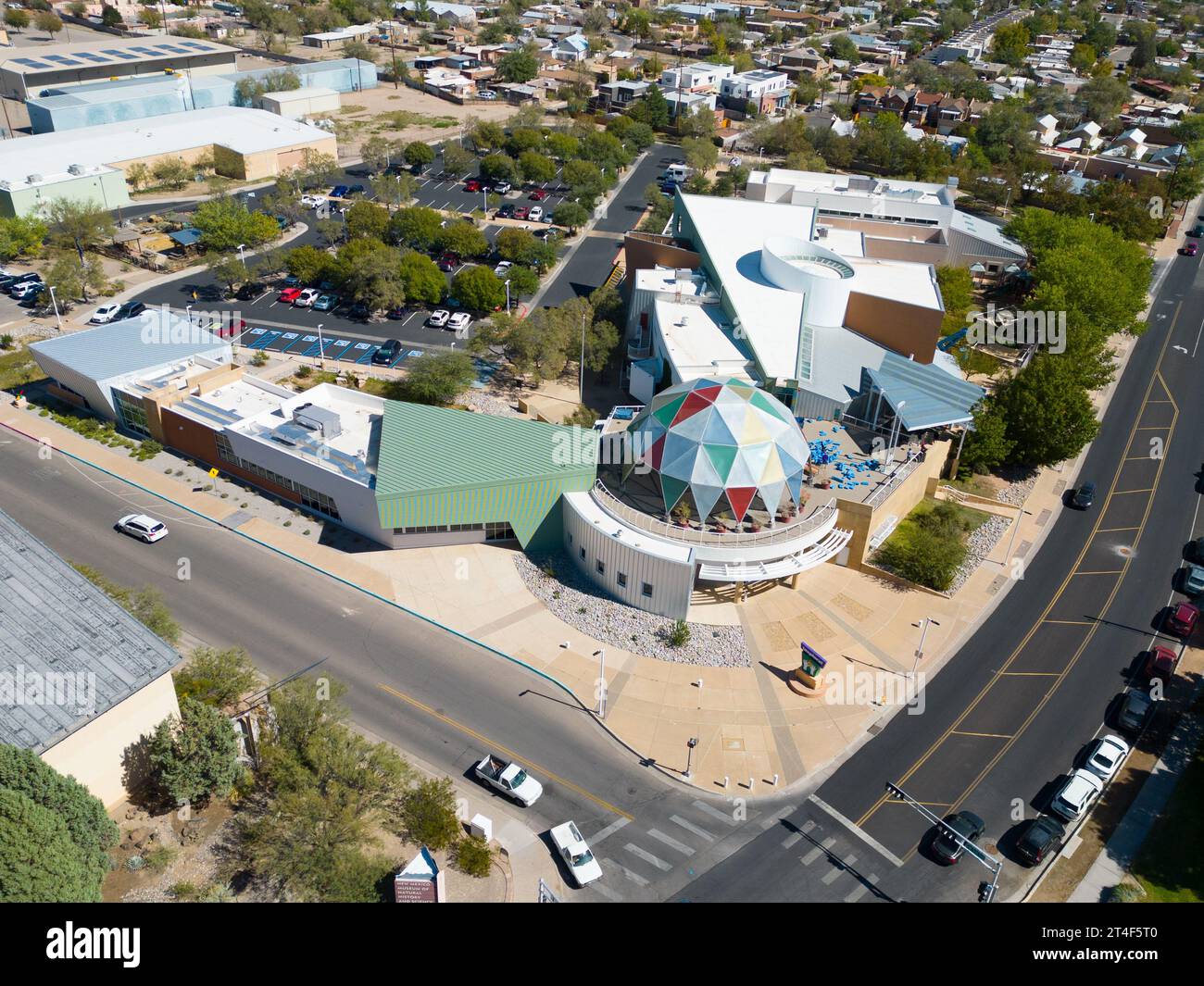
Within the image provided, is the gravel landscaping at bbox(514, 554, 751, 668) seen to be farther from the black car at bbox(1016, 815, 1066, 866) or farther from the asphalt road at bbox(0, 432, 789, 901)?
the black car at bbox(1016, 815, 1066, 866)

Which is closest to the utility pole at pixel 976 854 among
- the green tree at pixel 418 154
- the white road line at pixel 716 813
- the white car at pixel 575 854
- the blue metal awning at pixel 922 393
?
the white road line at pixel 716 813

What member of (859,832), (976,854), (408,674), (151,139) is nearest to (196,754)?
(408,674)

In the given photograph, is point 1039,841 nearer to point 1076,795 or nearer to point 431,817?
point 1076,795

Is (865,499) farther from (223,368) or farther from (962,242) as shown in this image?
(962,242)

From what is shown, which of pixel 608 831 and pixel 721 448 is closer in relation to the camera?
pixel 608 831

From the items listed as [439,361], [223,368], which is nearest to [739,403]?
[439,361]

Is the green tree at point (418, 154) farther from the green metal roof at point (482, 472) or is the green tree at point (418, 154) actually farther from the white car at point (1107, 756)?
the white car at point (1107, 756)
